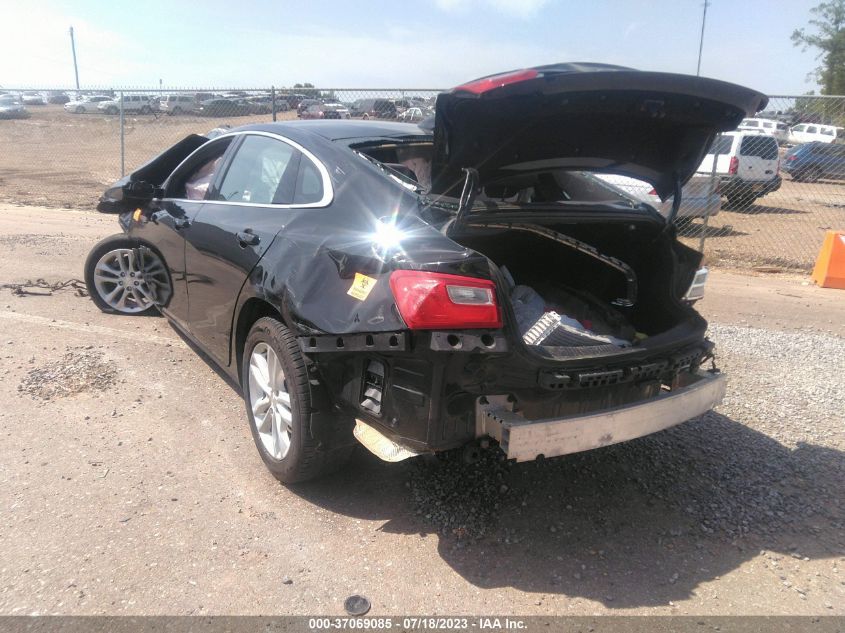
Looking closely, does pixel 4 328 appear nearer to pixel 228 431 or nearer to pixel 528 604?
pixel 228 431

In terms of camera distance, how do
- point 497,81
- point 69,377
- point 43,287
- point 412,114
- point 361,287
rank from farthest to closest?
point 412,114 → point 43,287 → point 69,377 → point 361,287 → point 497,81

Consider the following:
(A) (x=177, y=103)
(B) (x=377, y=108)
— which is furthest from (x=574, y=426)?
(A) (x=177, y=103)

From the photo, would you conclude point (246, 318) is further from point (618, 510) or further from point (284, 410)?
point (618, 510)

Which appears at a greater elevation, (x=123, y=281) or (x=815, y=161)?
(x=815, y=161)

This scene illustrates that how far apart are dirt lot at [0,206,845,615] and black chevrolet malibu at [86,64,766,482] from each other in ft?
1.24

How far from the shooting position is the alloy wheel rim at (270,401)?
319 cm

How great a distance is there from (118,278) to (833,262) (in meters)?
7.86

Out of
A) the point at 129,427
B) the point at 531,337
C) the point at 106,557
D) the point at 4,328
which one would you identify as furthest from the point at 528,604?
the point at 4,328

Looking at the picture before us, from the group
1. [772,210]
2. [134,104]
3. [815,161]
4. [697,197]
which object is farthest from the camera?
[772,210]

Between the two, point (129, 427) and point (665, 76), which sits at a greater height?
point (665, 76)

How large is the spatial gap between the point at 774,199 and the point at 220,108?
1263cm

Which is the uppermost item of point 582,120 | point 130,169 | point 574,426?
point 582,120

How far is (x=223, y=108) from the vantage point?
50.9ft

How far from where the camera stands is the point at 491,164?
10.2 ft
